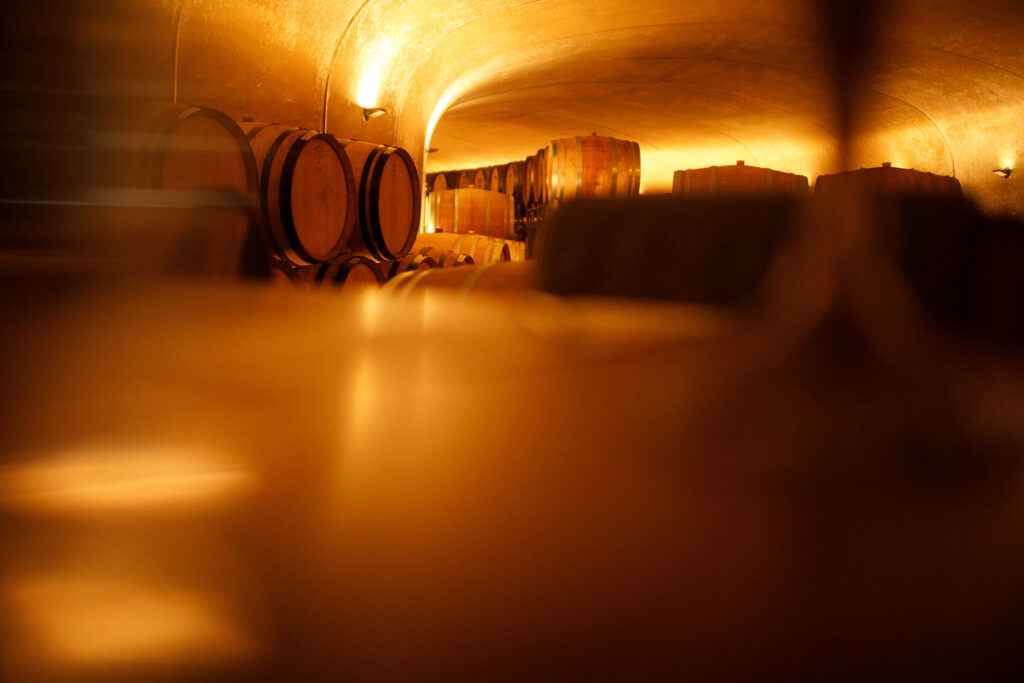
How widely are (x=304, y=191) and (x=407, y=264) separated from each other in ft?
3.61

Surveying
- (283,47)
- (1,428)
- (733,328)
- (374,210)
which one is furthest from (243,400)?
(283,47)

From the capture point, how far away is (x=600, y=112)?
1109cm

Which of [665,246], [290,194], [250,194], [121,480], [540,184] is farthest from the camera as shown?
[540,184]

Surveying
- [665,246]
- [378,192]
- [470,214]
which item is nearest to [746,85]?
[470,214]

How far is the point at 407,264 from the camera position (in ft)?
15.8

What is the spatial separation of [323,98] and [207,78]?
1156 mm

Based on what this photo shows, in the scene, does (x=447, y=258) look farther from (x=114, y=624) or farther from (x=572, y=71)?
(x=114, y=624)

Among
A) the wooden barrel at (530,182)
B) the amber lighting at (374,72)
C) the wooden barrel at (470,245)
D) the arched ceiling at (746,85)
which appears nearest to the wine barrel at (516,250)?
the wooden barrel at (470,245)

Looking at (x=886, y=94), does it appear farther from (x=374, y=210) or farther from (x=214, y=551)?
(x=214, y=551)

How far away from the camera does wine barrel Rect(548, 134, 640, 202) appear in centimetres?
736

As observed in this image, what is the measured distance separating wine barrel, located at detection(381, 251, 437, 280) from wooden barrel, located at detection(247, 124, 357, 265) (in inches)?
16.1

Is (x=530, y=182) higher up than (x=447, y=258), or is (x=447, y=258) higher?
(x=530, y=182)

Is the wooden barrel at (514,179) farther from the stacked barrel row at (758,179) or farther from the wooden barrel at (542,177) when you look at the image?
the stacked barrel row at (758,179)

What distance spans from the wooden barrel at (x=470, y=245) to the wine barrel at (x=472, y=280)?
3059 mm
